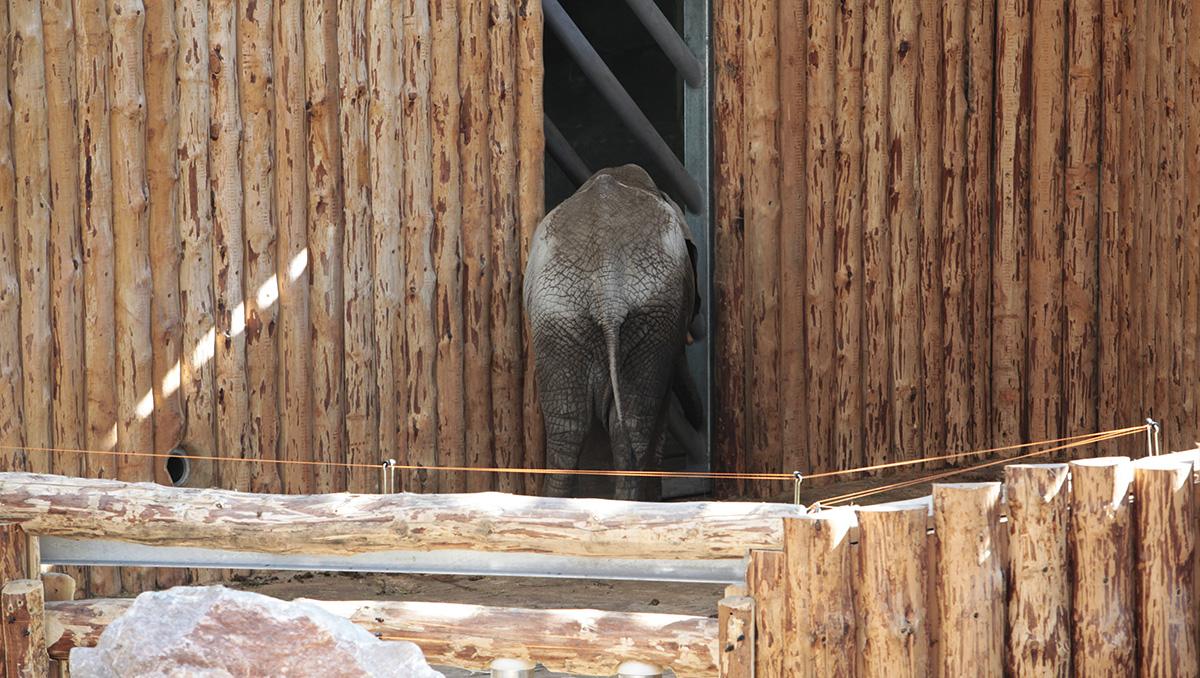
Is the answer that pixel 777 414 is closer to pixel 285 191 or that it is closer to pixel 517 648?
pixel 285 191

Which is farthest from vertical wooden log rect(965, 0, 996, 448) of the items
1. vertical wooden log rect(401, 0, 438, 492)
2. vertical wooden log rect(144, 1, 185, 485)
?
vertical wooden log rect(144, 1, 185, 485)

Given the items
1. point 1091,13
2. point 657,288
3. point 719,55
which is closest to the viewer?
point 657,288

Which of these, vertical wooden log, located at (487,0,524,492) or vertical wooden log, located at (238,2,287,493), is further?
vertical wooden log, located at (487,0,524,492)

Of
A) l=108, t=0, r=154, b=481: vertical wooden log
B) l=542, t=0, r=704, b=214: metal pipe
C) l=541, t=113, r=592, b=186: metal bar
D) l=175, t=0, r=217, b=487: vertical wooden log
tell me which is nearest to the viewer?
l=108, t=0, r=154, b=481: vertical wooden log

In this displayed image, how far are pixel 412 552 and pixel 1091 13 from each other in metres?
4.18

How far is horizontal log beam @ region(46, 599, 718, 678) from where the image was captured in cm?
439

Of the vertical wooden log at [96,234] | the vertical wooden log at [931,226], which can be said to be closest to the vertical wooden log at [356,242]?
the vertical wooden log at [96,234]

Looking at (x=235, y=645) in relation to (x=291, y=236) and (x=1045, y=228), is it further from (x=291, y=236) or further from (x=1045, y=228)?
(x=1045, y=228)

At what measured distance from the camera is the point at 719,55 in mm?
7461

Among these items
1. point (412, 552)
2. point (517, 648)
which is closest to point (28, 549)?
point (412, 552)

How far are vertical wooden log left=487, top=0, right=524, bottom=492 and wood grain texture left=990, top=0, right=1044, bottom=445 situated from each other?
2.26 metres

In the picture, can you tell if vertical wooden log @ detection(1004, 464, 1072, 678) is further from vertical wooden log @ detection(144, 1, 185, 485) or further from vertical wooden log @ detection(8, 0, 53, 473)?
vertical wooden log @ detection(8, 0, 53, 473)

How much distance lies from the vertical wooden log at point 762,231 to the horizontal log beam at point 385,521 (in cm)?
302

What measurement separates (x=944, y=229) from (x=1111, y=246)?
0.76m
